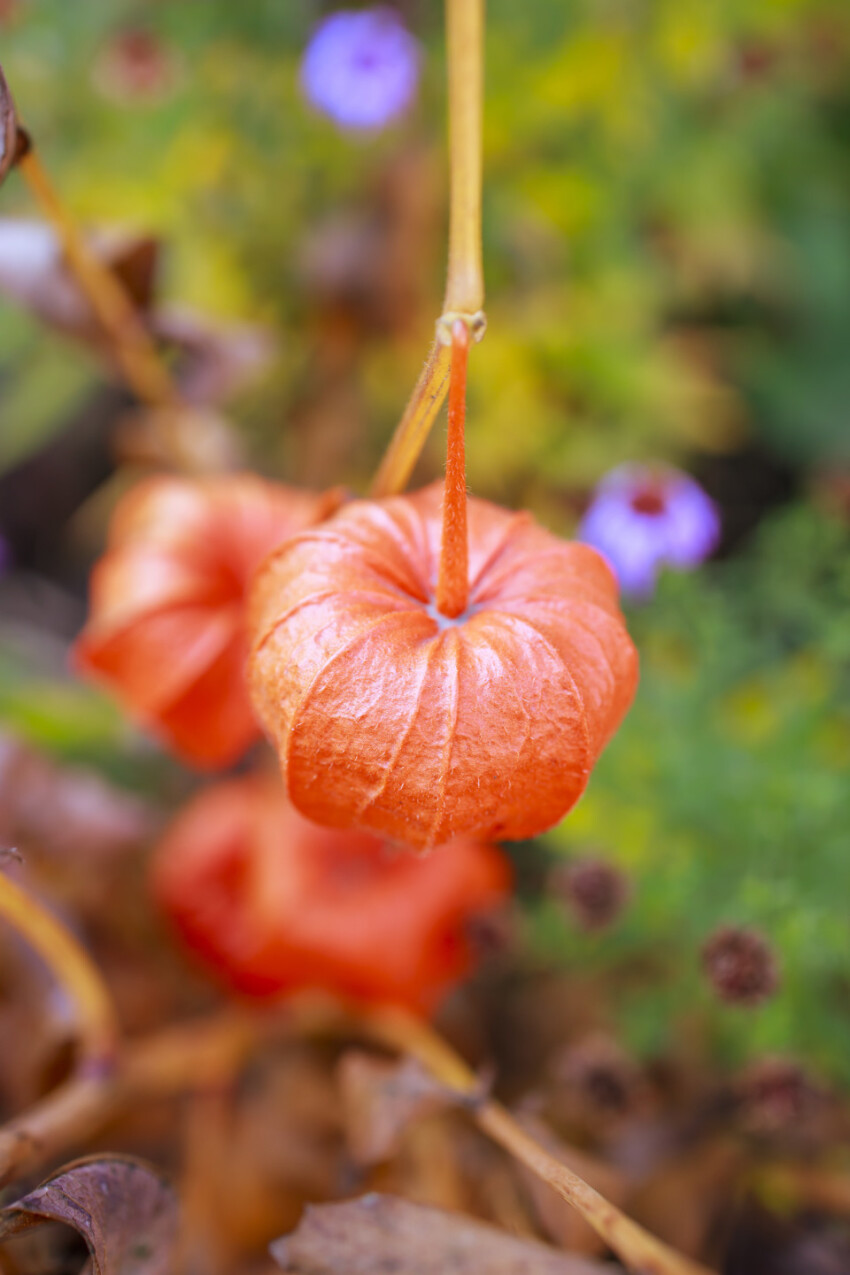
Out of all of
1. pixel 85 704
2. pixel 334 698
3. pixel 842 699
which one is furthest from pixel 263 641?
pixel 85 704

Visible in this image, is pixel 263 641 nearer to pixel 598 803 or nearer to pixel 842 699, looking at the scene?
pixel 598 803

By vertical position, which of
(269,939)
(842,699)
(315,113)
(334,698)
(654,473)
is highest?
(315,113)

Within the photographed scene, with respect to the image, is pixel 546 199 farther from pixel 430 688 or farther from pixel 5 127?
pixel 430 688

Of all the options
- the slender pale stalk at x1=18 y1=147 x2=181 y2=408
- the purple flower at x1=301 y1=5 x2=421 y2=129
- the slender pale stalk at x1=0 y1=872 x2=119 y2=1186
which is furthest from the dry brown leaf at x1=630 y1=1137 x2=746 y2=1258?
the purple flower at x1=301 y1=5 x2=421 y2=129

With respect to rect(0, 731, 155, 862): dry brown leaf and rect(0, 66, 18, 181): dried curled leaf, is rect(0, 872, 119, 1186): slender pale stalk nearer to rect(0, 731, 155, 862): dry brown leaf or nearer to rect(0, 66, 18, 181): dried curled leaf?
rect(0, 731, 155, 862): dry brown leaf

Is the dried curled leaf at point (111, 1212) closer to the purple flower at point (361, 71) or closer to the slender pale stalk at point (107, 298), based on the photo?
the slender pale stalk at point (107, 298)

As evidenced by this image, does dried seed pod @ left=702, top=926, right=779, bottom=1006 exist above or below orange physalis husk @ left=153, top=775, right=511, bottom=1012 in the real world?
A: above
